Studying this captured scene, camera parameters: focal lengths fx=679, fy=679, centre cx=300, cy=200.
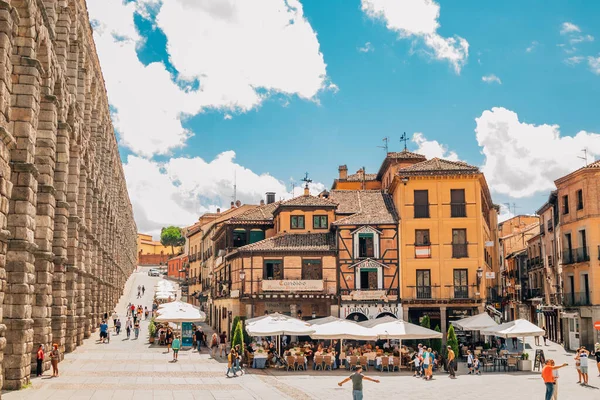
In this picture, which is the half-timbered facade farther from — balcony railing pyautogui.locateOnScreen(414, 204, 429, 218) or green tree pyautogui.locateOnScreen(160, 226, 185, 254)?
green tree pyautogui.locateOnScreen(160, 226, 185, 254)

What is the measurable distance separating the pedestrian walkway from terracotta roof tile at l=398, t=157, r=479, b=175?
14.9 meters

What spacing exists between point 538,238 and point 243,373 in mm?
40848

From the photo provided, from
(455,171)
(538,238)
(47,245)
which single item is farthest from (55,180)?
(538,238)

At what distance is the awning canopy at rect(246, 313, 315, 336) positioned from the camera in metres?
32.3

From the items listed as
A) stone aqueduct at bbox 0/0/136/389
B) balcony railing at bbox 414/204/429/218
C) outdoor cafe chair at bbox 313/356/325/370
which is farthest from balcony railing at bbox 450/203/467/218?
stone aqueduct at bbox 0/0/136/389

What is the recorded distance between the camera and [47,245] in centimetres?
2580

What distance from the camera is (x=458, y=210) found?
4628cm

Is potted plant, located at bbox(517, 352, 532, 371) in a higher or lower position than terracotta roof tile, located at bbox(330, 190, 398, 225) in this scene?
lower

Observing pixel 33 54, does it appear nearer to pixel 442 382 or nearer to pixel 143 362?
pixel 143 362

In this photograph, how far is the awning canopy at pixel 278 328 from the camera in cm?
3231

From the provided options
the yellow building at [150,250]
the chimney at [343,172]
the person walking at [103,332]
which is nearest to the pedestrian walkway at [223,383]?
the person walking at [103,332]

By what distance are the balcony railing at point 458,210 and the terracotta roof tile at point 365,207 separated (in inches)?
150

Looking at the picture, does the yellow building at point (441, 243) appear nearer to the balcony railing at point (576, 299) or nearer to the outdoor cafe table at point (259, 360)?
the balcony railing at point (576, 299)

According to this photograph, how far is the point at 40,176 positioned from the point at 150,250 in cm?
15398
